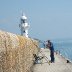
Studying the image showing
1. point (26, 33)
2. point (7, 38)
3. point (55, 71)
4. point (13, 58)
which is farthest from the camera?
point (26, 33)

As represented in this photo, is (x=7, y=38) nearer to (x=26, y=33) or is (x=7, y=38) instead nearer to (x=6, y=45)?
(x=6, y=45)

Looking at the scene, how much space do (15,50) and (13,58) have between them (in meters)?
0.43

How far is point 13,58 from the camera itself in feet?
40.4

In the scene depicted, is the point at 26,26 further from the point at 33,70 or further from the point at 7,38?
the point at 7,38

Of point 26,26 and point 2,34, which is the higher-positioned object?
point 26,26

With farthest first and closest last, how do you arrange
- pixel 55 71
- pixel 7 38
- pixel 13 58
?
pixel 55 71 → pixel 13 58 → pixel 7 38

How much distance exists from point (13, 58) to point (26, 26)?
5412cm

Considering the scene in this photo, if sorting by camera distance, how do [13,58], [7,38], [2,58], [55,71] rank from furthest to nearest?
[55,71], [13,58], [7,38], [2,58]

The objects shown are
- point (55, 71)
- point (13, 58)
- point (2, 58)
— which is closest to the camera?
point (2, 58)

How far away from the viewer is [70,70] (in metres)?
20.8

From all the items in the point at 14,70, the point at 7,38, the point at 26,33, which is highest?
the point at 26,33

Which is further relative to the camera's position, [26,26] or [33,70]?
[26,26]

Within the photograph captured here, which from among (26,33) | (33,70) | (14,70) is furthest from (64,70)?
(26,33)

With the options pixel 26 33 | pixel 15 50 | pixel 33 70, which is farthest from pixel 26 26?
pixel 15 50
